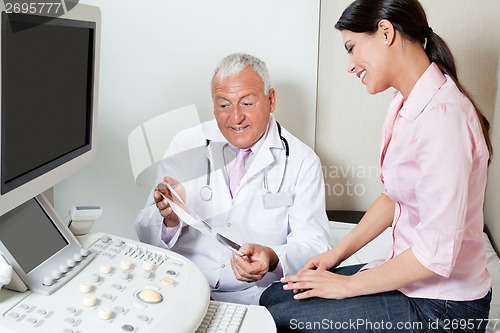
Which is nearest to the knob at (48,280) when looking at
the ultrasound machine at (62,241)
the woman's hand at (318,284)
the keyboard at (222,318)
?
the ultrasound machine at (62,241)

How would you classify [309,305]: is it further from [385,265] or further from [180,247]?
[180,247]

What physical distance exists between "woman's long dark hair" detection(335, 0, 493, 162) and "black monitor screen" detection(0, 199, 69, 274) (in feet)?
2.61

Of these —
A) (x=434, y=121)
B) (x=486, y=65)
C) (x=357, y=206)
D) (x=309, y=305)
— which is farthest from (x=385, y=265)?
(x=486, y=65)

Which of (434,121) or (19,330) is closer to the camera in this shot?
(19,330)

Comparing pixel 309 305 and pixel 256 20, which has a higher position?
pixel 256 20

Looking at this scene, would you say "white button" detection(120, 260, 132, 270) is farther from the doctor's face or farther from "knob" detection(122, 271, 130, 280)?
the doctor's face

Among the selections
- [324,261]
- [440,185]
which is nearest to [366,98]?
[324,261]

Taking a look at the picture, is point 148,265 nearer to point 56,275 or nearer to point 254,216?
point 56,275

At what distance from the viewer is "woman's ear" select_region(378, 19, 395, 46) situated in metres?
1.28

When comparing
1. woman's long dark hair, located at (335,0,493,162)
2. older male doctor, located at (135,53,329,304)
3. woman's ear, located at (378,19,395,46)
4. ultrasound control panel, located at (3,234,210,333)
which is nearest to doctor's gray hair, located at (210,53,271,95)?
older male doctor, located at (135,53,329,304)

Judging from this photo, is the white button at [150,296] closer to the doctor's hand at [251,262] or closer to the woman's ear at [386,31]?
the doctor's hand at [251,262]

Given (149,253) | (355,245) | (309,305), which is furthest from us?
(355,245)

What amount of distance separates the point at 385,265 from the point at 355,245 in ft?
0.92

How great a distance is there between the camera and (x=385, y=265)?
4.28 ft
